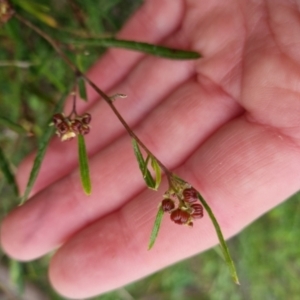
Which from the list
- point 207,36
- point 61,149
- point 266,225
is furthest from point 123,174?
point 266,225

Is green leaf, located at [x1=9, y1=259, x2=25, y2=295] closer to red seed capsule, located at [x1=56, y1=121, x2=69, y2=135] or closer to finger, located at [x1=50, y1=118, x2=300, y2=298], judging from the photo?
finger, located at [x1=50, y1=118, x2=300, y2=298]

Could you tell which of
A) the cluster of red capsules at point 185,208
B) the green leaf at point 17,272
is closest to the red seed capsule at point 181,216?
the cluster of red capsules at point 185,208

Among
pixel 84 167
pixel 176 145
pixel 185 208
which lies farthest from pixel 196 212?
pixel 176 145

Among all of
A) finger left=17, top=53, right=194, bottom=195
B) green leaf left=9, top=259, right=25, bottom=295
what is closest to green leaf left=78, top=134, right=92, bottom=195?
finger left=17, top=53, right=194, bottom=195

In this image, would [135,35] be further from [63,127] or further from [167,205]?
[167,205]

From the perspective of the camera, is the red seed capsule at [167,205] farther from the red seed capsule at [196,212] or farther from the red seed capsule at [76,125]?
the red seed capsule at [76,125]
